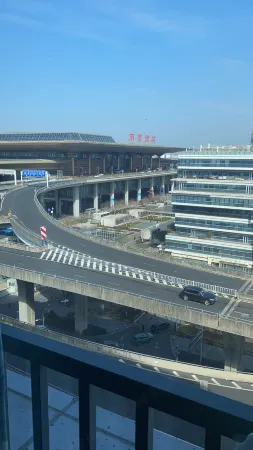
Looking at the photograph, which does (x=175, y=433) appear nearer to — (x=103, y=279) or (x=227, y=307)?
(x=227, y=307)

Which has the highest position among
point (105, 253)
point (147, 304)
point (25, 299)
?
point (105, 253)

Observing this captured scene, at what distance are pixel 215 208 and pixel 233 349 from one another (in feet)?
61.6

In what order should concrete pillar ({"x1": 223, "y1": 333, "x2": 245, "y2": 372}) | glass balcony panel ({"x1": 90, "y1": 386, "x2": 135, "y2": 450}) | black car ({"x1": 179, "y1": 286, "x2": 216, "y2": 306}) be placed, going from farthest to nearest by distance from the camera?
black car ({"x1": 179, "y1": 286, "x2": 216, "y2": 306}) < concrete pillar ({"x1": 223, "y1": 333, "x2": 245, "y2": 372}) < glass balcony panel ({"x1": 90, "y1": 386, "x2": 135, "y2": 450})

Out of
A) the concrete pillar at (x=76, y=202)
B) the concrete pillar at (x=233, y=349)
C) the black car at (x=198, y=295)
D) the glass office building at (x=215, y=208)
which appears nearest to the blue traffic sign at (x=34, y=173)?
the concrete pillar at (x=76, y=202)

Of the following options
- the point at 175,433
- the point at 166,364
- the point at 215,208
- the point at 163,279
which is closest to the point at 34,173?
the point at 215,208

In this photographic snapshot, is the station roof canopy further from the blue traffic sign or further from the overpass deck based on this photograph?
the overpass deck

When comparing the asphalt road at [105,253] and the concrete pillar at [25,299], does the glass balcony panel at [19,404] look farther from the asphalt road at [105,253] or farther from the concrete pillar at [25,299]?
the concrete pillar at [25,299]

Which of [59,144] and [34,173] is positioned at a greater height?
[59,144]

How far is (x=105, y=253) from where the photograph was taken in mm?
29359

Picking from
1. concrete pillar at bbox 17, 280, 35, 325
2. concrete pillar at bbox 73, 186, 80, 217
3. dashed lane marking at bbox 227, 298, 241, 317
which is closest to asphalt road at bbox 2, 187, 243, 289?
dashed lane marking at bbox 227, 298, 241, 317

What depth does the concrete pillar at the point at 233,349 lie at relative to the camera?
19188mm

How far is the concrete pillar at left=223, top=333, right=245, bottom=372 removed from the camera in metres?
19.2

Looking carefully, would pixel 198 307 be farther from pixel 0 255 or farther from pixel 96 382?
pixel 96 382

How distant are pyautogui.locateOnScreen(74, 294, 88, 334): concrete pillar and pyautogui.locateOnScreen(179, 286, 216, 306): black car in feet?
25.3
